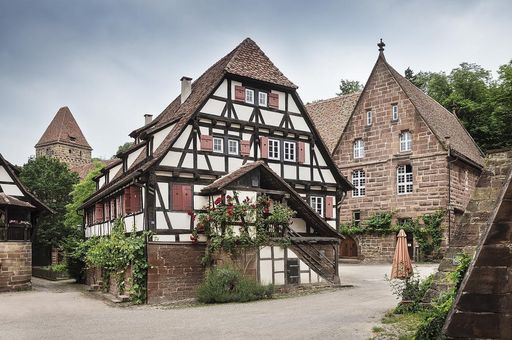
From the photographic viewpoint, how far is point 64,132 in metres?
71.6

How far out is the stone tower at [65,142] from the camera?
70431mm

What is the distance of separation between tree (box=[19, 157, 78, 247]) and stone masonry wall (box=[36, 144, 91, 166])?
26913 millimetres

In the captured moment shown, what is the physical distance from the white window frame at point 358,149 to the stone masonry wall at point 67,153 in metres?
44.7

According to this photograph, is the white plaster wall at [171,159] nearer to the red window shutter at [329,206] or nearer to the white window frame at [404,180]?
the red window shutter at [329,206]

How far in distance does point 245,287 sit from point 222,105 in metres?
7.28

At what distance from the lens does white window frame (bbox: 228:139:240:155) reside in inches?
873

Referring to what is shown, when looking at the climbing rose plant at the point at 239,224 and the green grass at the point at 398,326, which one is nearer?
the green grass at the point at 398,326

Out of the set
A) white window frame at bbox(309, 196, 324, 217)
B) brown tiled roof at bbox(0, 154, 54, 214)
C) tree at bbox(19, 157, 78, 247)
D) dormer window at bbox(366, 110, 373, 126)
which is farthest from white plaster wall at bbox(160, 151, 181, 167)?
tree at bbox(19, 157, 78, 247)

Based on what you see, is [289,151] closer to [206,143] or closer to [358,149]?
[206,143]

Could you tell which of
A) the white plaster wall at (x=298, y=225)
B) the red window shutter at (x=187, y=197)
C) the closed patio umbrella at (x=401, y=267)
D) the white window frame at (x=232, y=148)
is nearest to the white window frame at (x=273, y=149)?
the white window frame at (x=232, y=148)

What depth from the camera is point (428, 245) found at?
102ft

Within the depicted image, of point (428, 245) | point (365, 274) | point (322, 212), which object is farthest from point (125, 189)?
point (428, 245)

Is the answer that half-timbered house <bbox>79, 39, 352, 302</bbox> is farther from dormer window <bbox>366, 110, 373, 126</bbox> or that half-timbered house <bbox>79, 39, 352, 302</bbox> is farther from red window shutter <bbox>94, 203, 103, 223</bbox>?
dormer window <bbox>366, 110, 373, 126</bbox>

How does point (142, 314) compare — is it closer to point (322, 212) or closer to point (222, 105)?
point (222, 105)
